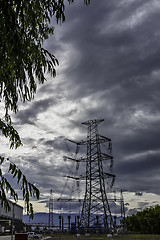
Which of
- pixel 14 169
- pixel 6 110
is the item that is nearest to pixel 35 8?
pixel 6 110

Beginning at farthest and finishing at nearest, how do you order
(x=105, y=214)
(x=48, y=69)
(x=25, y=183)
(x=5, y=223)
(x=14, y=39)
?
(x=5, y=223) < (x=105, y=214) < (x=48, y=69) < (x=25, y=183) < (x=14, y=39)

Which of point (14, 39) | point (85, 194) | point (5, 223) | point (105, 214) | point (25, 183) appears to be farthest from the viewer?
point (5, 223)

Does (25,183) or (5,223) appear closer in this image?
(25,183)

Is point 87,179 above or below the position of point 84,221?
above

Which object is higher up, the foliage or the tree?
the tree

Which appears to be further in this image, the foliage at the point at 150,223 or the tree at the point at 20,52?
the foliage at the point at 150,223

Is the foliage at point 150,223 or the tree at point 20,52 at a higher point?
the tree at point 20,52

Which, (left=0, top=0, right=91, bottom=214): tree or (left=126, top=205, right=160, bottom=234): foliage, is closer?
(left=0, top=0, right=91, bottom=214): tree

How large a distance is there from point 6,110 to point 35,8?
2471 mm

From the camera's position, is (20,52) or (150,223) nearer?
(20,52)

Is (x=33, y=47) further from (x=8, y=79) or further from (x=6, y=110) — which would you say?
(x=6, y=110)

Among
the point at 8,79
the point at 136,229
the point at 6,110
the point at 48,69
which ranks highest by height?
the point at 48,69

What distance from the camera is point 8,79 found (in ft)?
20.5

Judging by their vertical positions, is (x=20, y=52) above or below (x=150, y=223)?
above
